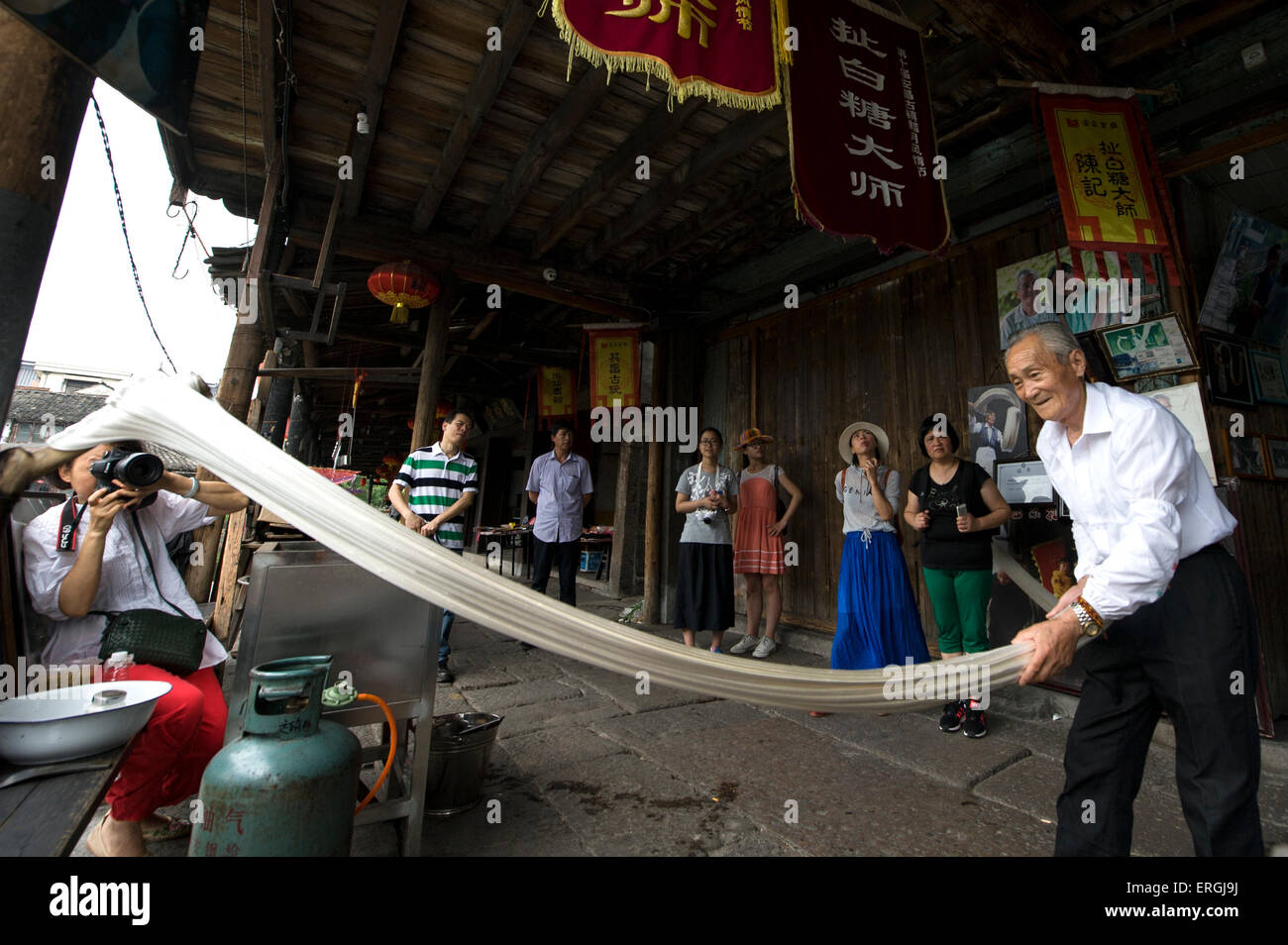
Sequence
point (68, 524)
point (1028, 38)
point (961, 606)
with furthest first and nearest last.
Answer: point (961, 606) → point (1028, 38) → point (68, 524)

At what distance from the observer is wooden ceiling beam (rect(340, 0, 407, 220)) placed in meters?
2.87

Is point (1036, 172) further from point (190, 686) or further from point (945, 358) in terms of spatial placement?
point (190, 686)

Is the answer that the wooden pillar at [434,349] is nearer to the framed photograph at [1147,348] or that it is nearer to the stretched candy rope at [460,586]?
the stretched candy rope at [460,586]

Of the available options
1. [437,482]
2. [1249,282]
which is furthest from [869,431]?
[437,482]

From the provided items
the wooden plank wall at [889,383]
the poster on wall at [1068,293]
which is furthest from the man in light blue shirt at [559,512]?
the poster on wall at [1068,293]

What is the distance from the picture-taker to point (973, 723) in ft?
10.1

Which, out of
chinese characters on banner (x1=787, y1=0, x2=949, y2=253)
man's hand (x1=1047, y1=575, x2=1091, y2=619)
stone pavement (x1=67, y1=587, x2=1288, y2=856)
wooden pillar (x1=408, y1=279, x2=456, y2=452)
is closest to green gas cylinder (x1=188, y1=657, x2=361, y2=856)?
stone pavement (x1=67, y1=587, x2=1288, y2=856)

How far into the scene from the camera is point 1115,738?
5.26 feet

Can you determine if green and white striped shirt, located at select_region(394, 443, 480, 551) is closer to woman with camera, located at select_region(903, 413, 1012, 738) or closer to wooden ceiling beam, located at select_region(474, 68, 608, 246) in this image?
wooden ceiling beam, located at select_region(474, 68, 608, 246)

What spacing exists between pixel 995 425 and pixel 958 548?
43.7 inches

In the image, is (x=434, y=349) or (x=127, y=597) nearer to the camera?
(x=127, y=597)

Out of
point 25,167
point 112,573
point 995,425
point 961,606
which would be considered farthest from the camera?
point 995,425

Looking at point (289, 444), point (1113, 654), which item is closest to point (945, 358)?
point (1113, 654)

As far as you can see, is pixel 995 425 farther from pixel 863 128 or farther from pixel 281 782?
pixel 281 782
